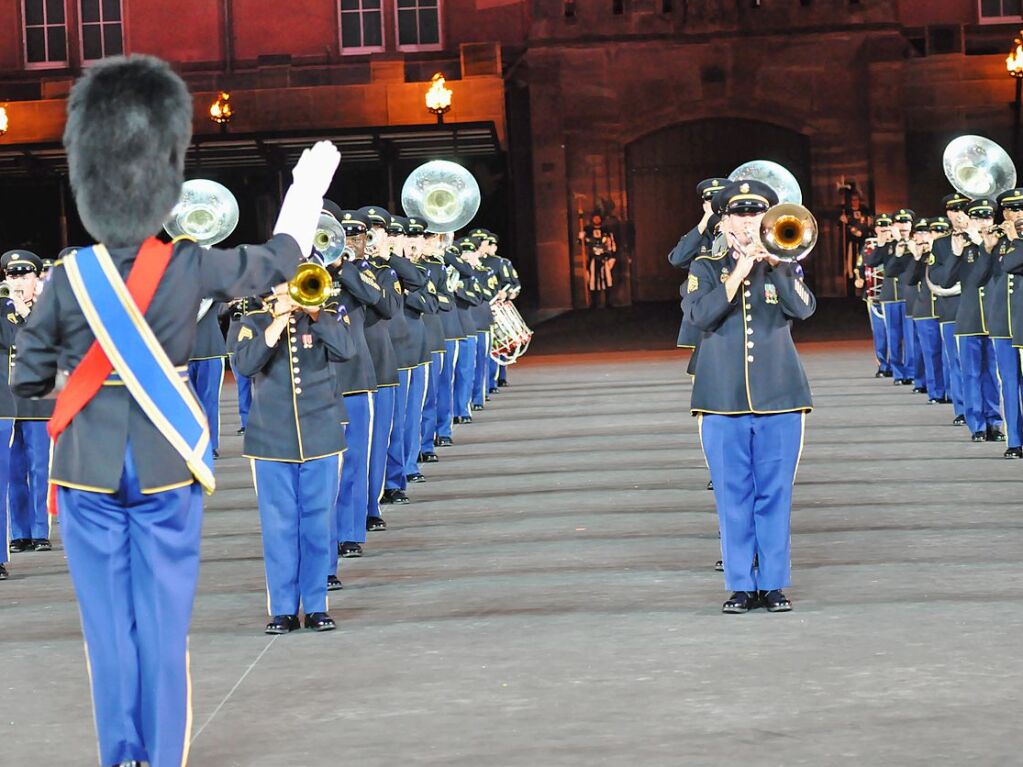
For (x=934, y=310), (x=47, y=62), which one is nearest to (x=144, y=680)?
(x=934, y=310)

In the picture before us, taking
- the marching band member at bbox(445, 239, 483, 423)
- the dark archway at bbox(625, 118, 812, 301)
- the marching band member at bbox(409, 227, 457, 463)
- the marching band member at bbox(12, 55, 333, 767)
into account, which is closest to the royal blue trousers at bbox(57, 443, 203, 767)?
the marching band member at bbox(12, 55, 333, 767)

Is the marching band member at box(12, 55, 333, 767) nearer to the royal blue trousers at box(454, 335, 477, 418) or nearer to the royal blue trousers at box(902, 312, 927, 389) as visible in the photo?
the royal blue trousers at box(454, 335, 477, 418)

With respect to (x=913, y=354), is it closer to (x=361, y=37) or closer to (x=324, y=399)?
(x=324, y=399)

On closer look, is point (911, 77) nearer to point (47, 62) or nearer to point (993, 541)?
point (47, 62)

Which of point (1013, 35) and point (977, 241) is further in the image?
point (1013, 35)

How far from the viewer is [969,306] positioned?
1559 centimetres

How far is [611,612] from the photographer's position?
27.7 ft

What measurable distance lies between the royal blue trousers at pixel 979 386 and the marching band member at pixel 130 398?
11.2m

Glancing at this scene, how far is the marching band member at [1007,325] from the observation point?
14.3 m

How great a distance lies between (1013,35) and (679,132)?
6836 mm

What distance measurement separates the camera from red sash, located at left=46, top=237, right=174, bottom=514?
519 cm

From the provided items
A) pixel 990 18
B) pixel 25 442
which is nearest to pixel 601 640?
pixel 25 442

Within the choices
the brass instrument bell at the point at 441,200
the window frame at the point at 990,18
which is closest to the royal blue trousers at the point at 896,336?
the brass instrument bell at the point at 441,200

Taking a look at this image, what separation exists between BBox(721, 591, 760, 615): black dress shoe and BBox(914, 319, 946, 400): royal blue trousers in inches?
428
